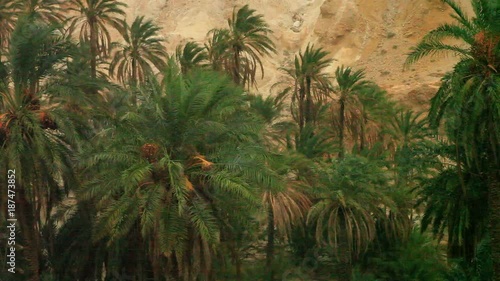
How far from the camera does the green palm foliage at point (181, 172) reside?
15.0 m

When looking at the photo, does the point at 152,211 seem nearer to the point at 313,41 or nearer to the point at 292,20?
the point at 313,41

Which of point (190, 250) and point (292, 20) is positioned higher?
point (292, 20)

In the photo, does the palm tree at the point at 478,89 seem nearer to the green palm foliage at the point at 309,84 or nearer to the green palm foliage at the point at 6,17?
the green palm foliage at the point at 309,84

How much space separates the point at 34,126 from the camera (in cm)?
1595

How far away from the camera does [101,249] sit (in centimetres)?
1989

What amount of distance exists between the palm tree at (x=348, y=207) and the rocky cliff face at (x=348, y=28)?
20532 mm

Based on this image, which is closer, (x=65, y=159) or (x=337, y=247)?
(x=65, y=159)

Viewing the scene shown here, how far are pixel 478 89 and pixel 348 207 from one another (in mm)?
9178

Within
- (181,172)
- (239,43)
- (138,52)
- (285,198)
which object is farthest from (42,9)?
(181,172)

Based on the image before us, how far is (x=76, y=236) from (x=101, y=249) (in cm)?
132

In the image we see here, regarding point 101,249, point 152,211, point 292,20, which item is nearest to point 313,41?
point 292,20

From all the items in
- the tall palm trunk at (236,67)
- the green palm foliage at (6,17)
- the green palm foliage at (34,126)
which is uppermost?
the green palm foliage at (6,17)

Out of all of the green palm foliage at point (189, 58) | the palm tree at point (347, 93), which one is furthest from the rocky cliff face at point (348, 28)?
the green palm foliage at point (189, 58)

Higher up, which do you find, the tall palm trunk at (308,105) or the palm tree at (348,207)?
the tall palm trunk at (308,105)
